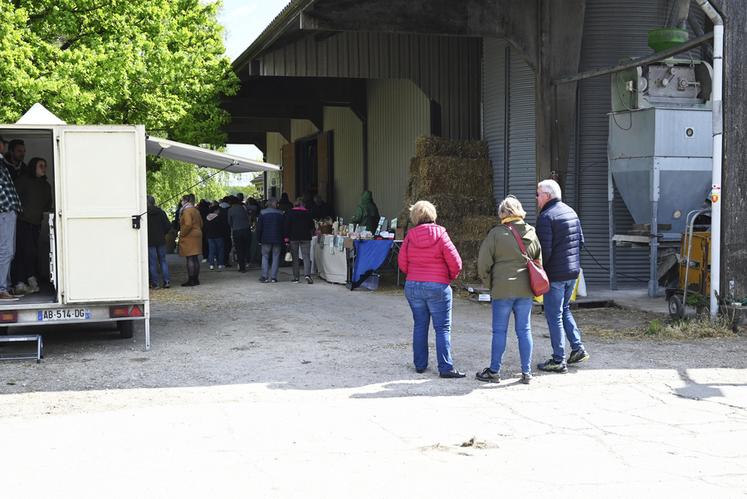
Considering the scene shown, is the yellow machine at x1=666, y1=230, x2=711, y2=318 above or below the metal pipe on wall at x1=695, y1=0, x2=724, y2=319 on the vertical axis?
below

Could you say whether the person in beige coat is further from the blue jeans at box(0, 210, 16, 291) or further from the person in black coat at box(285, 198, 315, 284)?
the blue jeans at box(0, 210, 16, 291)

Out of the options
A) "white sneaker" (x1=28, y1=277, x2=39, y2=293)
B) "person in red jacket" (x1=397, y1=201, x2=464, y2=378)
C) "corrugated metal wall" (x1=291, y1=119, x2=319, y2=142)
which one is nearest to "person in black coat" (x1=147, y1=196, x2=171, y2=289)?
"white sneaker" (x1=28, y1=277, x2=39, y2=293)

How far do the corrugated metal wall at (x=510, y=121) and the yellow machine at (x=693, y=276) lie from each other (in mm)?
4183

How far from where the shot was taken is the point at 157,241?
55.2 feet

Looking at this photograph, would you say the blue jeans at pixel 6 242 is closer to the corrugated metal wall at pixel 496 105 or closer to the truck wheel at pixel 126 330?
the truck wheel at pixel 126 330

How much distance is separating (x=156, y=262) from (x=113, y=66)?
3.88 metres

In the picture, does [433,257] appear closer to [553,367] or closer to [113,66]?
[553,367]

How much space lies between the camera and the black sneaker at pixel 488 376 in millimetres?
8055

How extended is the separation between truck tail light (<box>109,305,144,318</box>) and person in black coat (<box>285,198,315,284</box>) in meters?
7.91

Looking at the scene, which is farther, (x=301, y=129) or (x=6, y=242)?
(x=301, y=129)

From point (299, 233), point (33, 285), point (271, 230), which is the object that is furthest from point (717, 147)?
point (271, 230)

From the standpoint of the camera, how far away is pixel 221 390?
7777 millimetres

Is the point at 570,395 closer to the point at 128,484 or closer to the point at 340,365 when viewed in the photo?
the point at 340,365

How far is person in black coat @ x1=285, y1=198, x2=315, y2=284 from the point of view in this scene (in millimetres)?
17484
